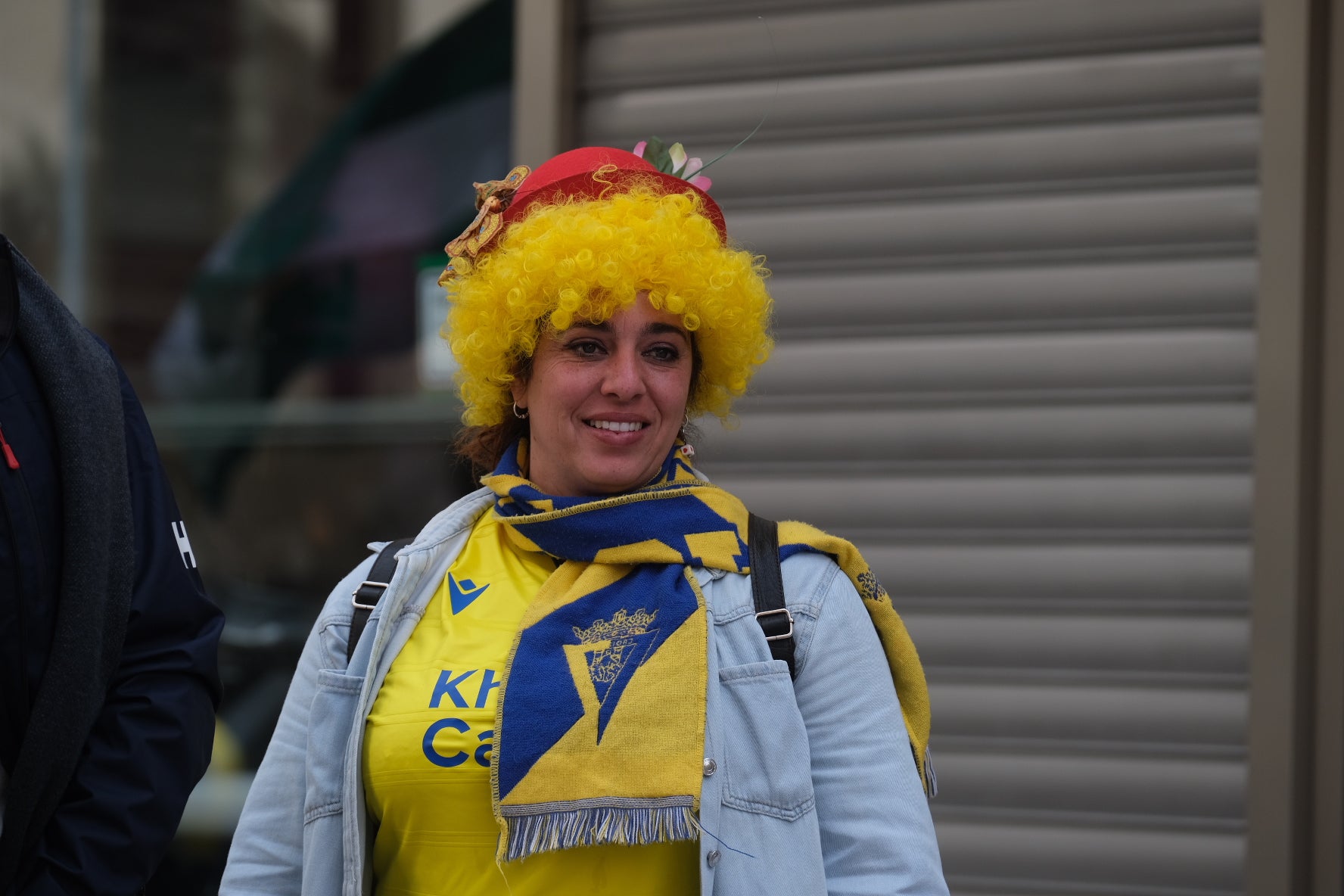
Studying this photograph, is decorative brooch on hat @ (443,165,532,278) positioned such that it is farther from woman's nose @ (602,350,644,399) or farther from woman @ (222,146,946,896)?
woman's nose @ (602,350,644,399)

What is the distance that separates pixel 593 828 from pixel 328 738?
0.49 metres

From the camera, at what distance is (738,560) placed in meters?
2.11

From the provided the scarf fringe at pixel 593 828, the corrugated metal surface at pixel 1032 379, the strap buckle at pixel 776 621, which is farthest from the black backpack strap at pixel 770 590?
the corrugated metal surface at pixel 1032 379

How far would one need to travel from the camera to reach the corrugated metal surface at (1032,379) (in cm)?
338

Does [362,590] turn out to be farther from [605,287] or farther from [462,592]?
[605,287]

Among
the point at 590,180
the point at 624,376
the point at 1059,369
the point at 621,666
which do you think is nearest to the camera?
the point at 621,666

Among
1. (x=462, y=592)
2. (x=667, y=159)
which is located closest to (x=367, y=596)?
(x=462, y=592)

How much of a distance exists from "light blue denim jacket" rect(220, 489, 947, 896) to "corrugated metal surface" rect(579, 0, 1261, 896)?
5.40 feet

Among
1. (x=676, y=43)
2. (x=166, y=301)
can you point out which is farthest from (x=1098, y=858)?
(x=166, y=301)

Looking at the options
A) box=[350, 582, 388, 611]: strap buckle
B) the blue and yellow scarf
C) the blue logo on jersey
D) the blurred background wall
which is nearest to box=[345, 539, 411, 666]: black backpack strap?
box=[350, 582, 388, 611]: strap buckle

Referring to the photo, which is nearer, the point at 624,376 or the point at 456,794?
the point at 456,794

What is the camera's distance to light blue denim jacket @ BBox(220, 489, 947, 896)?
189 centimetres

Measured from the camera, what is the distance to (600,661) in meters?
2.04

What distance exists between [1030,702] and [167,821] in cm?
229
